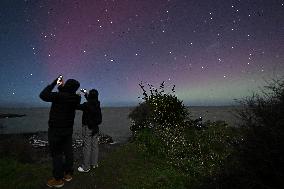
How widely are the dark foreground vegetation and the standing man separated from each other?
2.56ft

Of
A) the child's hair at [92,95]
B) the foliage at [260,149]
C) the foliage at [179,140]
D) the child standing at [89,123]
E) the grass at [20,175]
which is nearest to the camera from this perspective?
the foliage at [260,149]

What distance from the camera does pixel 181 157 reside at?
1390cm

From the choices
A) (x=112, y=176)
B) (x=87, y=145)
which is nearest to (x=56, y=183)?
(x=87, y=145)

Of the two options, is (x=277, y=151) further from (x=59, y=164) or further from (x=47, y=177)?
(x=47, y=177)

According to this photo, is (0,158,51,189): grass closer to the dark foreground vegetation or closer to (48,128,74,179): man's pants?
the dark foreground vegetation

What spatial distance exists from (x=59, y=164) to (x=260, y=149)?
5.68 metres

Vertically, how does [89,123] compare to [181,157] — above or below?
above

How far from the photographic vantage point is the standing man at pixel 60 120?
838cm

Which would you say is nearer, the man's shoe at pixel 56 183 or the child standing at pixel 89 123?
the man's shoe at pixel 56 183

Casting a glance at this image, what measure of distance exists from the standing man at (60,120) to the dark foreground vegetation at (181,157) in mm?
780

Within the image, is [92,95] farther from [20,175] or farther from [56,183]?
[20,175]

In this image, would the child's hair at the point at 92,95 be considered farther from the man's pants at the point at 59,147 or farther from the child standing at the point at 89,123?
the man's pants at the point at 59,147

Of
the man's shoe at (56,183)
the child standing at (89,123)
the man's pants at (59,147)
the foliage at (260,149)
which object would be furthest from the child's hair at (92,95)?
the foliage at (260,149)

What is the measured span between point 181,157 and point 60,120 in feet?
23.4
